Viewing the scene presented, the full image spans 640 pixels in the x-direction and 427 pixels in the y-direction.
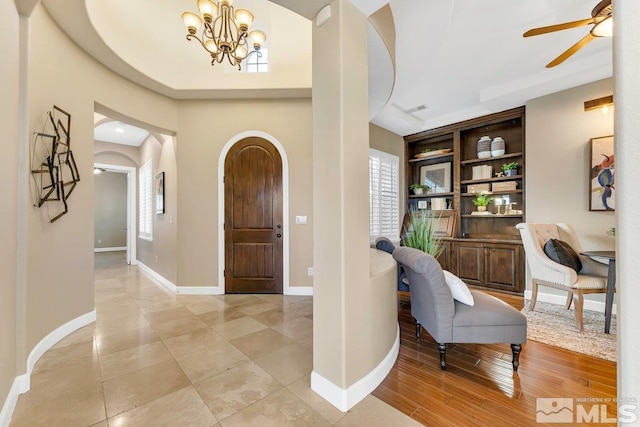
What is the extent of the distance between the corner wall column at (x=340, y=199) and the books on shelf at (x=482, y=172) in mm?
3565

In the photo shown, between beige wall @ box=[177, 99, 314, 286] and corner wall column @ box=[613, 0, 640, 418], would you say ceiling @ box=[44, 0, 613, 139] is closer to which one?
beige wall @ box=[177, 99, 314, 286]

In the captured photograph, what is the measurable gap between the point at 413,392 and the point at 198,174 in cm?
380

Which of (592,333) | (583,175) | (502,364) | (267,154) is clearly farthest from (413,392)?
(583,175)

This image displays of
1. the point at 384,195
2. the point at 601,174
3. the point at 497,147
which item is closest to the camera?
the point at 601,174

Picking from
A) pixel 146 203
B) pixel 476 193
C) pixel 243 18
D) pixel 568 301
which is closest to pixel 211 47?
pixel 243 18

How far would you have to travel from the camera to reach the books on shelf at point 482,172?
4.40 m

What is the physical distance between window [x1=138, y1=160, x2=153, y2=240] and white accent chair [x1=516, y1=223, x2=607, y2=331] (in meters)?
6.22

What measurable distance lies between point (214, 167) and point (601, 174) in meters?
5.12

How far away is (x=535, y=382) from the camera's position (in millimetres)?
1891

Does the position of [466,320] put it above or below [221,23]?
below

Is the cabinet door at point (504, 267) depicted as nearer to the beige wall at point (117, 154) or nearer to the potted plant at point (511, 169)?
the potted plant at point (511, 169)

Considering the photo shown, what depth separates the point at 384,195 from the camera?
4.98 m

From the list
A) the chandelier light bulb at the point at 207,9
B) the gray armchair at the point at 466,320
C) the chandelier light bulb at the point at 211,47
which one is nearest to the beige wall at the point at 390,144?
the chandelier light bulb at the point at 211,47

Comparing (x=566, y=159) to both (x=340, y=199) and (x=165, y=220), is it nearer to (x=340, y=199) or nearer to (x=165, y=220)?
(x=340, y=199)
